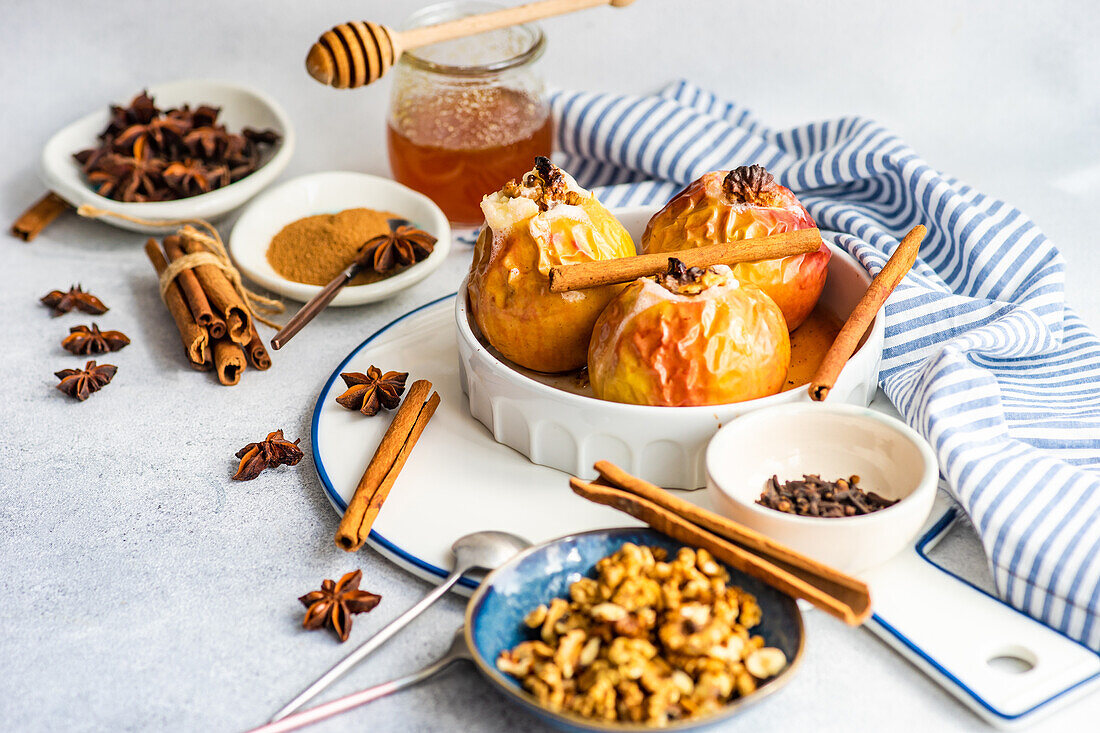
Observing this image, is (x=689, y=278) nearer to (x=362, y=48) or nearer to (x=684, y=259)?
(x=684, y=259)

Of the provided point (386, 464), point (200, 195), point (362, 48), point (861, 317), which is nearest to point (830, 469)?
point (861, 317)

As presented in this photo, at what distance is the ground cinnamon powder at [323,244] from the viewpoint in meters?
1.68

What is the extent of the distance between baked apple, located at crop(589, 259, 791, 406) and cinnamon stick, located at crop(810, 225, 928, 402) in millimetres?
54

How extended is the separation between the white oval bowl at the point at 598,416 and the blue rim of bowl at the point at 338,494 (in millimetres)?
200

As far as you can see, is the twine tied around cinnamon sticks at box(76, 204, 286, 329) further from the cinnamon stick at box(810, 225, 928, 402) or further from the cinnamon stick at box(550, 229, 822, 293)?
the cinnamon stick at box(810, 225, 928, 402)

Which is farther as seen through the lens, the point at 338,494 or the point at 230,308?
the point at 230,308

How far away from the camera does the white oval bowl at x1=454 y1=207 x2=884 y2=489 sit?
3.69 feet

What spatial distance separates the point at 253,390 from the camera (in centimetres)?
149

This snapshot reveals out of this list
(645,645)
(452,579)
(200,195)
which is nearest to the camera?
(645,645)

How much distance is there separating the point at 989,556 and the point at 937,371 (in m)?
0.25

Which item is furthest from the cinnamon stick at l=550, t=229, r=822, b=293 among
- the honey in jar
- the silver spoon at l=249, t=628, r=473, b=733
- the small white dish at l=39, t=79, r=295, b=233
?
the small white dish at l=39, t=79, r=295, b=233

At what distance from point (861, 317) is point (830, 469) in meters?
0.18

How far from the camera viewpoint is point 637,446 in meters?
1.15

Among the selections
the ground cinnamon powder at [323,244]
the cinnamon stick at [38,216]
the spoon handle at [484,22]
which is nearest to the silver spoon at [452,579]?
the ground cinnamon powder at [323,244]
